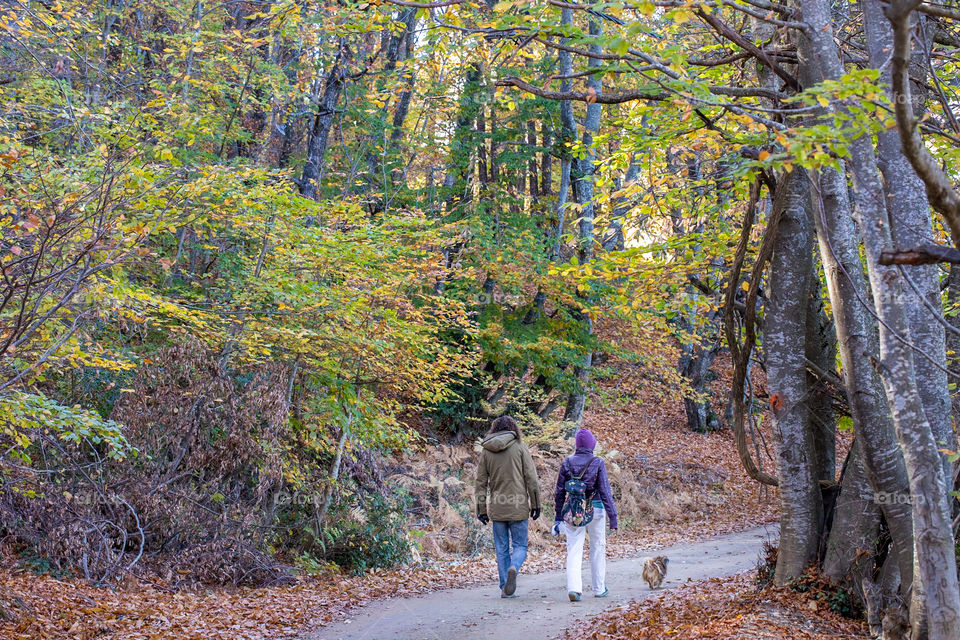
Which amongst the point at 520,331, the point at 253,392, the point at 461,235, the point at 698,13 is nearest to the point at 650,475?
the point at 520,331

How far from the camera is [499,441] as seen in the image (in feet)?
28.8

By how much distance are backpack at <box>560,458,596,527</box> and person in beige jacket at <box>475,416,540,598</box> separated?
1.24ft

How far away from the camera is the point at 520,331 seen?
1627 centimetres

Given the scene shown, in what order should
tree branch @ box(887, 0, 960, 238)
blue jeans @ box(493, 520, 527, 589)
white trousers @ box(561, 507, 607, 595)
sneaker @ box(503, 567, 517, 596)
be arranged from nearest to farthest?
tree branch @ box(887, 0, 960, 238), white trousers @ box(561, 507, 607, 595), sneaker @ box(503, 567, 517, 596), blue jeans @ box(493, 520, 527, 589)

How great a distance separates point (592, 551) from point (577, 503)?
613 mm

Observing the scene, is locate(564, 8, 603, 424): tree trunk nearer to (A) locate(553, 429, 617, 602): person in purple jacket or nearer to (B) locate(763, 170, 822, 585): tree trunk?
(A) locate(553, 429, 617, 602): person in purple jacket

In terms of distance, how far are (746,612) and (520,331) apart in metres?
10.1

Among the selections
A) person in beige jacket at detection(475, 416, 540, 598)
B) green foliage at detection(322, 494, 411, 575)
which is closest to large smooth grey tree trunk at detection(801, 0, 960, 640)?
person in beige jacket at detection(475, 416, 540, 598)

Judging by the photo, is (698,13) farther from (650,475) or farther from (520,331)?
(650,475)

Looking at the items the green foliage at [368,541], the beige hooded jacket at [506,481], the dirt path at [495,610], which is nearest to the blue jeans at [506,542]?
the beige hooded jacket at [506,481]

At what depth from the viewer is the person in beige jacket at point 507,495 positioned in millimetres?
8609

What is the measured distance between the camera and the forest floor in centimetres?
684

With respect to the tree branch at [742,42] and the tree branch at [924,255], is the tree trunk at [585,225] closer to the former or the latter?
the tree branch at [742,42]

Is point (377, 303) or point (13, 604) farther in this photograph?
point (377, 303)
